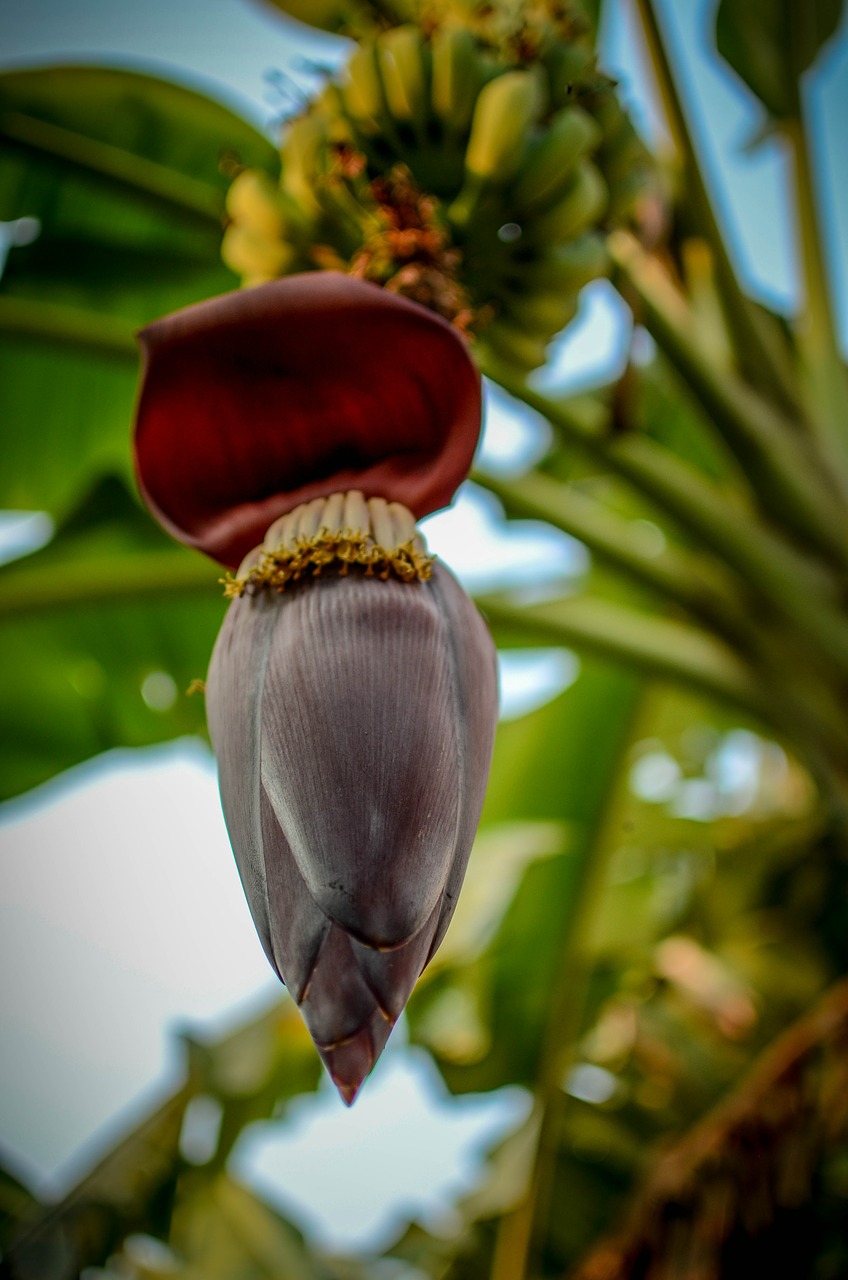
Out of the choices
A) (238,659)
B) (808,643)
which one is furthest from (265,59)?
(238,659)

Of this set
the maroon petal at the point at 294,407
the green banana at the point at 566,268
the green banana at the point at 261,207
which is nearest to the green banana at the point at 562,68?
the green banana at the point at 566,268

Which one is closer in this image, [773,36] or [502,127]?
[502,127]

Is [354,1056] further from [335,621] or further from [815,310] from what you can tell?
[815,310]

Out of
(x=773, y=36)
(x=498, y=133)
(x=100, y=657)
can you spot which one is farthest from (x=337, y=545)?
(x=773, y=36)

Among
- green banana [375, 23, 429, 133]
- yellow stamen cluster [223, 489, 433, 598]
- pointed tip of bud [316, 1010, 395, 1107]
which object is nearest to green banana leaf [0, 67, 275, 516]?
green banana [375, 23, 429, 133]

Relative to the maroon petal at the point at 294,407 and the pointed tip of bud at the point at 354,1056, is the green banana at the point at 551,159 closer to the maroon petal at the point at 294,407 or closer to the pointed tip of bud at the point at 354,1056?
the maroon petal at the point at 294,407

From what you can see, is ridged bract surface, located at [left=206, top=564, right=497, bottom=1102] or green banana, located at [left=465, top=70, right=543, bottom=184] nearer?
ridged bract surface, located at [left=206, top=564, right=497, bottom=1102]

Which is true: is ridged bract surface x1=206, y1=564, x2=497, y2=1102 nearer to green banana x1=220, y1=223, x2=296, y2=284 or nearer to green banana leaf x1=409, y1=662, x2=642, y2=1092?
green banana x1=220, y1=223, x2=296, y2=284
